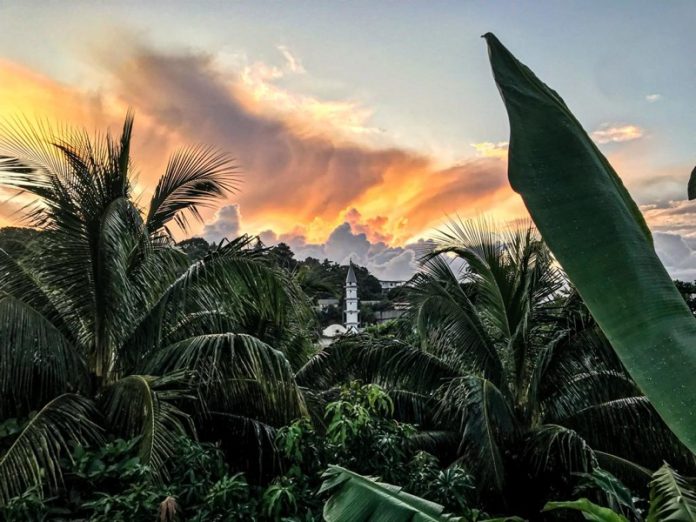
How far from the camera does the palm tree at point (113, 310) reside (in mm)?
4223

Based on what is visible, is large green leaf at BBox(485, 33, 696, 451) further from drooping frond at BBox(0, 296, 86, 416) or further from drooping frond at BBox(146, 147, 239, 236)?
drooping frond at BBox(146, 147, 239, 236)

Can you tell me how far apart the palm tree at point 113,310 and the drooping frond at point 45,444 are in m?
0.03

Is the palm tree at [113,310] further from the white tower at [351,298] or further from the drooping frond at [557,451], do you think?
the white tower at [351,298]

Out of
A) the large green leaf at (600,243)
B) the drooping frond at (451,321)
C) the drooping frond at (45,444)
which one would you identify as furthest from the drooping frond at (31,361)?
the large green leaf at (600,243)

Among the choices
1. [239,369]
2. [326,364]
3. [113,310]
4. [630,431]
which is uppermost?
[113,310]

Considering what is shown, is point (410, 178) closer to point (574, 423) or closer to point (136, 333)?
point (574, 423)

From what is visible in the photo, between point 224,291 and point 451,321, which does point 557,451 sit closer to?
point 451,321

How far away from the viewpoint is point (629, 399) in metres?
6.11

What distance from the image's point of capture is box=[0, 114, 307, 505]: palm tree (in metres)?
4.22

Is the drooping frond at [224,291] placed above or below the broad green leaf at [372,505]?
above

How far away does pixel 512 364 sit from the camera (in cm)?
693

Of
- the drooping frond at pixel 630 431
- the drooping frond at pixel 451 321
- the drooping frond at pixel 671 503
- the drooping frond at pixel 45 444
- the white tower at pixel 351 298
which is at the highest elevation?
the white tower at pixel 351 298

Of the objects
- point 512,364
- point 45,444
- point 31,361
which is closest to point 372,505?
point 45,444

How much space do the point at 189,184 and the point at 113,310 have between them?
2187 mm
